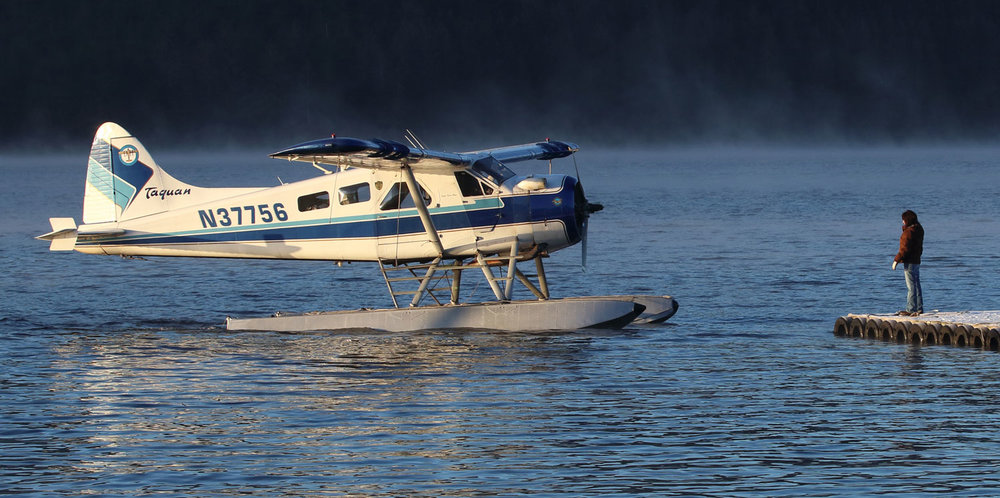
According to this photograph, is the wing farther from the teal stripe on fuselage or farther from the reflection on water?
the reflection on water

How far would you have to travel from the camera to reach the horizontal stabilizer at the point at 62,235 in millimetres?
21938

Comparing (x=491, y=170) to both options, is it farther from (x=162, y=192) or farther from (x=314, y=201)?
(x=162, y=192)

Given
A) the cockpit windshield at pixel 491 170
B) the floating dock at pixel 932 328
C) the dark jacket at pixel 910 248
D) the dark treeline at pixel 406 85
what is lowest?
the floating dock at pixel 932 328

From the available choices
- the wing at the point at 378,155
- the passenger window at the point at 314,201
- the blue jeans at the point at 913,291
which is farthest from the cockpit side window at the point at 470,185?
the blue jeans at the point at 913,291

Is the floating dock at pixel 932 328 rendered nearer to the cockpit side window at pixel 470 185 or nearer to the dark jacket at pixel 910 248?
the dark jacket at pixel 910 248

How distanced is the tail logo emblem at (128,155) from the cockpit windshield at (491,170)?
543 centimetres

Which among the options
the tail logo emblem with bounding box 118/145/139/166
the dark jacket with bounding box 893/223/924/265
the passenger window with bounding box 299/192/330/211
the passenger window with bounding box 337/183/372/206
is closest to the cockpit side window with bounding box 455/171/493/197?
the passenger window with bounding box 337/183/372/206

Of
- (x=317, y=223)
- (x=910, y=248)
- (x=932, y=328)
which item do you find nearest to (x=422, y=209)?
(x=317, y=223)

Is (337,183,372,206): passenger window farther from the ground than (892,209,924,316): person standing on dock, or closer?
farther from the ground

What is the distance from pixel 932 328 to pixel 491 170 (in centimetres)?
622

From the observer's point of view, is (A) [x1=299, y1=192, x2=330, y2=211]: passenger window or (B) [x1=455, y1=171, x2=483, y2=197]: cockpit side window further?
(A) [x1=299, y1=192, x2=330, y2=211]: passenger window

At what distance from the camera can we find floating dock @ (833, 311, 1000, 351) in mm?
19062

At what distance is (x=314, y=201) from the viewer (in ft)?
70.7

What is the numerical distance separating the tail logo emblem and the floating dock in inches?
416
